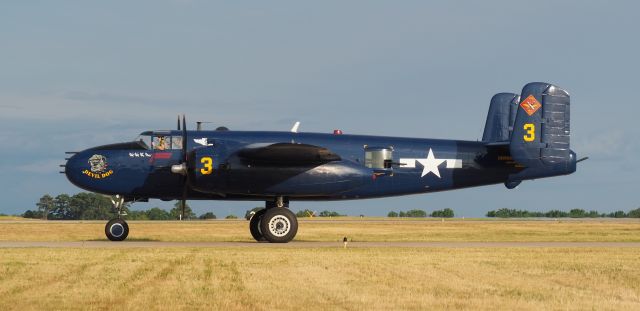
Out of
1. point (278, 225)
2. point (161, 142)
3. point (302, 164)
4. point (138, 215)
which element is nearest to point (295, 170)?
point (302, 164)

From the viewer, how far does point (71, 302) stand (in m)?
16.4

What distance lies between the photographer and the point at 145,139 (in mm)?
35375

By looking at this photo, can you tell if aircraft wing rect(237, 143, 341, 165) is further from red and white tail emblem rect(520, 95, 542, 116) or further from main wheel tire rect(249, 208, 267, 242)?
red and white tail emblem rect(520, 95, 542, 116)

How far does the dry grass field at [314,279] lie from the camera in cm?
1653

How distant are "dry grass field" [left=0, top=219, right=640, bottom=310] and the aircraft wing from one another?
4.54m

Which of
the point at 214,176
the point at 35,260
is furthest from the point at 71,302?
the point at 214,176

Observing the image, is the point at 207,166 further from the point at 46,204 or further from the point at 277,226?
the point at 46,204

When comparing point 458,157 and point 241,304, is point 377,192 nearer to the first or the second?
point 458,157

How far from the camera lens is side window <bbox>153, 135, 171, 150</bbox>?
35.2m

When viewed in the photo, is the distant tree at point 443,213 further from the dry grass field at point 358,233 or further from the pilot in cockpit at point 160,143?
the pilot in cockpit at point 160,143

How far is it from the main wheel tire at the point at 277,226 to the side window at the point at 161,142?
474 cm

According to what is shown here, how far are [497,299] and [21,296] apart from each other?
897 cm

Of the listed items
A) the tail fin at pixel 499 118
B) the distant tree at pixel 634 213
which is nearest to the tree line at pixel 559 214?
the distant tree at pixel 634 213

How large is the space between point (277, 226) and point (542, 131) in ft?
38.0
